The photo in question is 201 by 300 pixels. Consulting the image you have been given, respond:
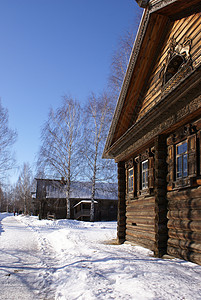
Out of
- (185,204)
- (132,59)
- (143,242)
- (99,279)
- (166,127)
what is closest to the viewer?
(99,279)

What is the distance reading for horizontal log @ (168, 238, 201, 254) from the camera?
622cm

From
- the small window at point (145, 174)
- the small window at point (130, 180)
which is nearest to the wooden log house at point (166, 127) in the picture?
the small window at point (145, 174)

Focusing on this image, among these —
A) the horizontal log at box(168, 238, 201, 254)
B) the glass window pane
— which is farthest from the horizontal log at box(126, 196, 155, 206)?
the glass window pane

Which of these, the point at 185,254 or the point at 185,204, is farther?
the point at 185,204

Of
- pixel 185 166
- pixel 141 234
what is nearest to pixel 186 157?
pixel 185 166

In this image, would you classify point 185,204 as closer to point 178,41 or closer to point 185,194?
point 185,194

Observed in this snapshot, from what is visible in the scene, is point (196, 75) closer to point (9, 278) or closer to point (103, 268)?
point (103, 268)

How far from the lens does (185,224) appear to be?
677 centimetres

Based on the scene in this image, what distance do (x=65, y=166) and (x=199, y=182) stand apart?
21638mm

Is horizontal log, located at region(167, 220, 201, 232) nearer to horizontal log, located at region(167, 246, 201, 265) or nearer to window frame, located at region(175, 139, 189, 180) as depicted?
horizontal log, located at region(167, 246, 201, 265)

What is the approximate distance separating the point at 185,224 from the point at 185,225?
2 centimetres

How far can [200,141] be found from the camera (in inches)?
248

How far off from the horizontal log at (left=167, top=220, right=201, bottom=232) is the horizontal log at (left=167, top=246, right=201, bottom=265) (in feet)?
1.67

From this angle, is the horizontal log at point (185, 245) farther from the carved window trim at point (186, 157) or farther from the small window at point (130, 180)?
the small window at point (130, 180)
